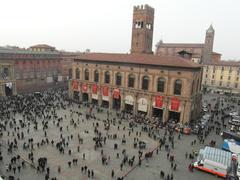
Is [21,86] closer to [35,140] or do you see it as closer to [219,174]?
[35,140]

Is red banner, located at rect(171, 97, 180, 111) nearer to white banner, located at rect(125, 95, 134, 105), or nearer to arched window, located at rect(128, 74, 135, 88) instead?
white banner, located at rect(125, 95, 134, 105)

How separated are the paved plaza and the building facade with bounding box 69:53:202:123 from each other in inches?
242

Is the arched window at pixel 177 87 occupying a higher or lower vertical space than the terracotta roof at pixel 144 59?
lower

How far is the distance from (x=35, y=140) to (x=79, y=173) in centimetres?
1041

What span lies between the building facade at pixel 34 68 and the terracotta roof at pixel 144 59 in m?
16.3

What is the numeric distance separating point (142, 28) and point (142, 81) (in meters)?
18.6

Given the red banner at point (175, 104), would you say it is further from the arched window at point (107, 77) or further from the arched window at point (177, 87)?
the arched window at point (107, 77)

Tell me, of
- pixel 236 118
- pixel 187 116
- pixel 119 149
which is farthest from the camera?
pixel 236 118

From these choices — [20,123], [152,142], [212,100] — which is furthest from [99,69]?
[212,100]

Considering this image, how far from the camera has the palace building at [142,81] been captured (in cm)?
3538

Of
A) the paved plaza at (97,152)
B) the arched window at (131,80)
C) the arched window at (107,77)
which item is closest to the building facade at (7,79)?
the paved plaza at (97,152)

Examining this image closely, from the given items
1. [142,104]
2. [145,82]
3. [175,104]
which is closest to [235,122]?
[175,104]

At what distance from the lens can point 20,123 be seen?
31750mm

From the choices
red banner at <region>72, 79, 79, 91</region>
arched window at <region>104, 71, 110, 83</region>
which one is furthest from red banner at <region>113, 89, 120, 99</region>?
red banner at <region>72, 79, 79, 91</region>
